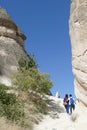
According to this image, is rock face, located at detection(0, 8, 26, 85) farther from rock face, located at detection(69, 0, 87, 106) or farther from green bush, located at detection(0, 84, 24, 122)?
rock face, located at detection(69, 0, 87, 106)

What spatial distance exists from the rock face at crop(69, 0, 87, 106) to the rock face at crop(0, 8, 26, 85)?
983 inches

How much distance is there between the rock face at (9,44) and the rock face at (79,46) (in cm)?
2498

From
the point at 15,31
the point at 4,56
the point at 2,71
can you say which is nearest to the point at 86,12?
the point at 2,71

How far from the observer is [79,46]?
7.27 meters

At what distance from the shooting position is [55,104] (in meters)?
25.8

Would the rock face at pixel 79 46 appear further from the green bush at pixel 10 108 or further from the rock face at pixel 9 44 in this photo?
the rock face at pixel 9 44

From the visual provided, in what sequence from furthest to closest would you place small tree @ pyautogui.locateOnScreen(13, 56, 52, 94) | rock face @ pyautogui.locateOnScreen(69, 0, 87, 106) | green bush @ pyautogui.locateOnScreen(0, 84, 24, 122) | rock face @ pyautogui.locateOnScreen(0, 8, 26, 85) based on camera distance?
rock face @ pyautogui.locateOnScreen(0, 8, 26, 85)
small tree @ pyautogui.locateOnScreen(13, 56, 52, 94)
green bush @ pyautogui.locateOnScreen(0, 84, 24, 122)
rock face @ pyautogui.locateOnScreen(69, 0, 87, 106)

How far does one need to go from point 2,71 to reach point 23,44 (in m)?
11.2

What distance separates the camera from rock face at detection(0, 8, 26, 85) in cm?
3466

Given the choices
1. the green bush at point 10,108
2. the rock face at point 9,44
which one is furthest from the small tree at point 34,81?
the rock face at point 9,44

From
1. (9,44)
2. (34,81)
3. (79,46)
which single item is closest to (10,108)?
(34,81)

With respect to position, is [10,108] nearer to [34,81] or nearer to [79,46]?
[34,81]

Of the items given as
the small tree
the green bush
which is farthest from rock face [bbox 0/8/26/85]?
the green bush

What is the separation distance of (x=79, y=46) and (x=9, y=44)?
107ft
